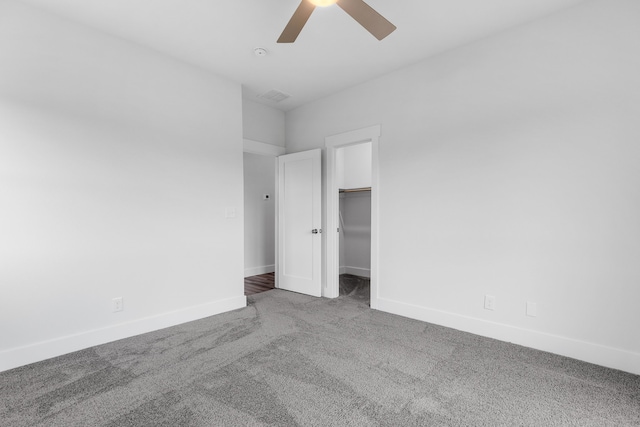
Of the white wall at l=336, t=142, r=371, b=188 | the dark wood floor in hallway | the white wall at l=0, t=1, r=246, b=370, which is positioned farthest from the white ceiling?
the dark wood floor in hallway

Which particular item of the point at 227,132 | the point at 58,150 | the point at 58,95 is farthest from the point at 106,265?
the point at 227,132

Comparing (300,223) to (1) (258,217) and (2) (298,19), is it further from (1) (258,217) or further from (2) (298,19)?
(2) (298,19)

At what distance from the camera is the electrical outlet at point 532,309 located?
245 cm

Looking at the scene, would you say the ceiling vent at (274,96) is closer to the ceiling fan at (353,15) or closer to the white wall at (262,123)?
the white wall at (262,123)

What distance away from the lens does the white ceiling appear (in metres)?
2.26

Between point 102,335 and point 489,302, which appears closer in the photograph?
point 102,335

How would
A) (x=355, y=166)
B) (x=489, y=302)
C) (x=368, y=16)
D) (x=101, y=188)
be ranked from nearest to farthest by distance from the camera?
1. (x=368, y=16)
2. (x=101, y=188)
3. (x=489, y=302)
4. (x=355, y=166)

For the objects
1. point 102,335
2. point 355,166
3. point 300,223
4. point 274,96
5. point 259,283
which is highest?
point 274,96

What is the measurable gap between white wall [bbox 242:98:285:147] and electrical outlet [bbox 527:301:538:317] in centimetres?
356

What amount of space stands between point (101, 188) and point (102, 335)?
126 cm

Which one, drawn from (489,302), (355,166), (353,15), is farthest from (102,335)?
(355,166)

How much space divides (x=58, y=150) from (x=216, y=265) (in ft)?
5.70

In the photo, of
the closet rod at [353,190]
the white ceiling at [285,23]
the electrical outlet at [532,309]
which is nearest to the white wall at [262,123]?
the white ceiling at [285,23]

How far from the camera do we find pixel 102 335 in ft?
8.31
